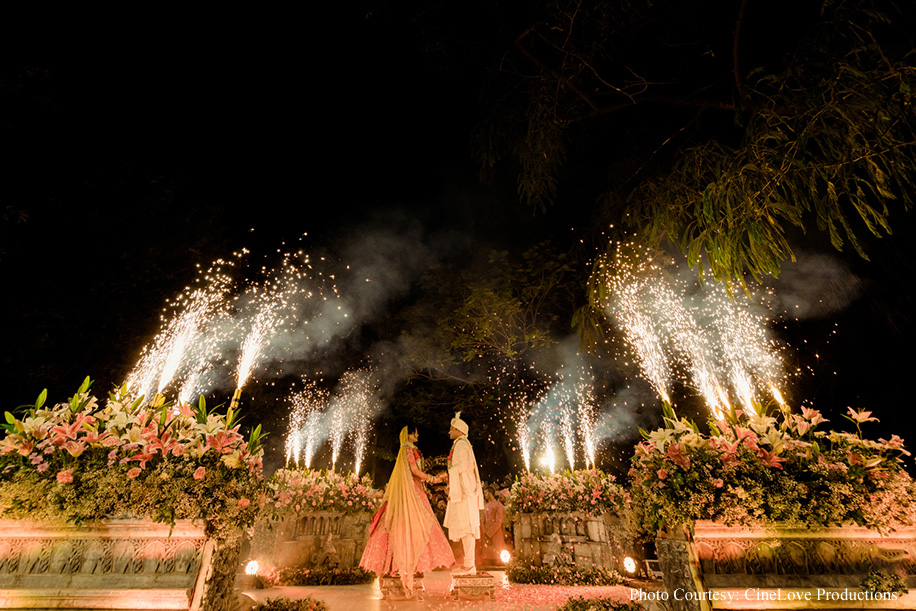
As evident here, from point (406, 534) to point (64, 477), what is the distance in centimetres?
436

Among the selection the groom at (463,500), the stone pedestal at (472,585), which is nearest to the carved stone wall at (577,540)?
the groom at (463,500)

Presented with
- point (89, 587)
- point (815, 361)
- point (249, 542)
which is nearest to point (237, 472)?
point (89, 587)

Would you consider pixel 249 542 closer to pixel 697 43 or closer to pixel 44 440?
pixel 44 440

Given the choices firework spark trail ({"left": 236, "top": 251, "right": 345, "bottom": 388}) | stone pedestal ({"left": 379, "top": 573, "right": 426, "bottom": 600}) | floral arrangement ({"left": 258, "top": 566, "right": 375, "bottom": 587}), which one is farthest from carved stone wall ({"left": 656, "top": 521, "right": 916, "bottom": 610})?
firework spark trail ({"left": 236, "top": 251, "right": 345, "bottom": 388})

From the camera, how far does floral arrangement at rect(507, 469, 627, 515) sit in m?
9.23

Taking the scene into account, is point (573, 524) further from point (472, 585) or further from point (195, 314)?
point (195, 314)

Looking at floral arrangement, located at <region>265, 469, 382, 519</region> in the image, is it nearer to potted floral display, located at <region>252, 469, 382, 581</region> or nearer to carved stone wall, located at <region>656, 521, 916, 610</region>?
potted floral display, located at <region>252, 469, 382, 581</region>

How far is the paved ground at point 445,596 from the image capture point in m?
5.39

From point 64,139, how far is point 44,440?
414 inches

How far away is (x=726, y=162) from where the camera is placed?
14.5 feet

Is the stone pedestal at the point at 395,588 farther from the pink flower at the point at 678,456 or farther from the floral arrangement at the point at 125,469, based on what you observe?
the pink flower at the point at 678,456

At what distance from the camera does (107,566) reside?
3762 millimetres

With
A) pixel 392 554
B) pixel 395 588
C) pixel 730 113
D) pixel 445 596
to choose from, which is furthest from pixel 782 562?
pixel 730 113

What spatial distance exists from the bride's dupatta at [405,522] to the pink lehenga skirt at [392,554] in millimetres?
109
